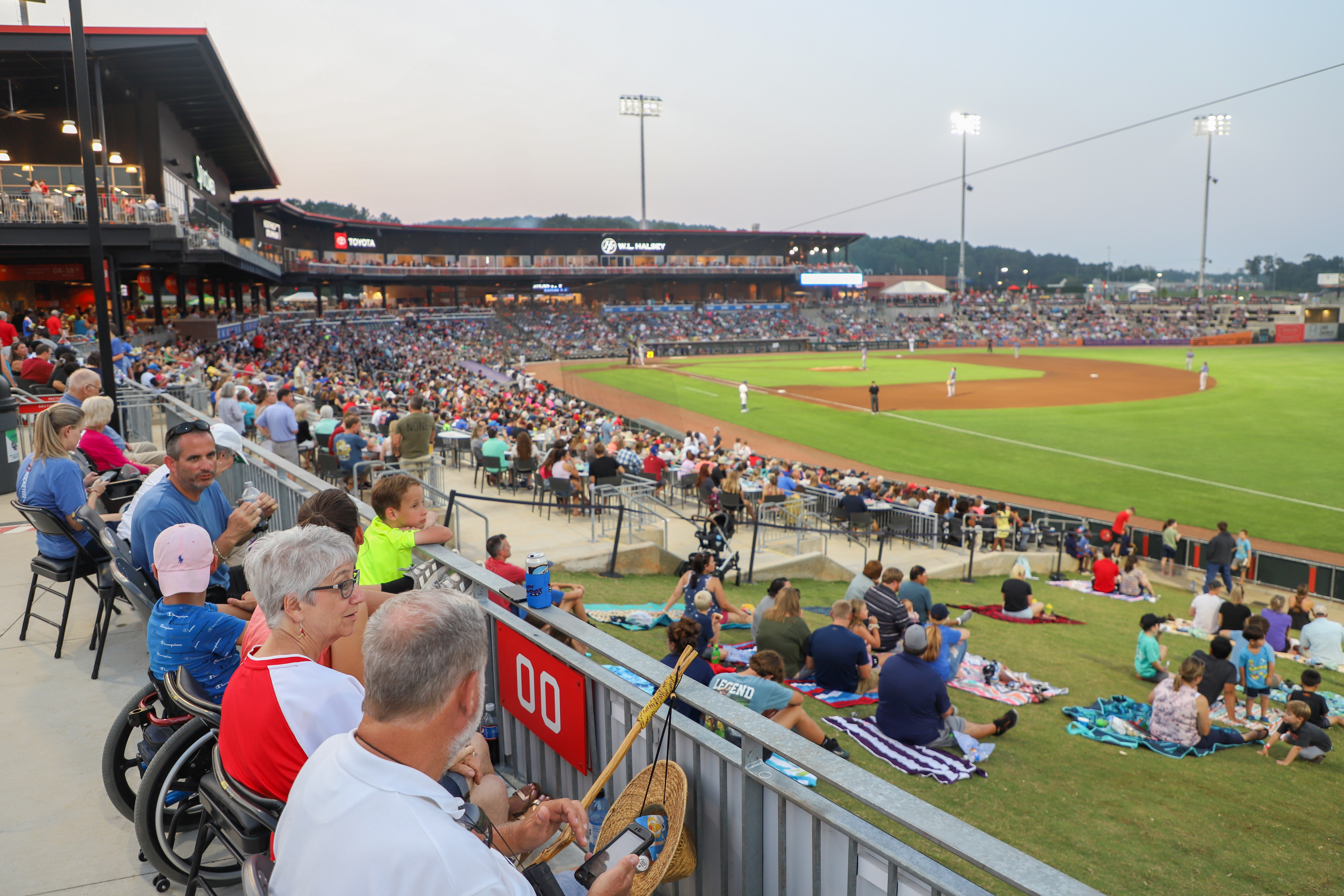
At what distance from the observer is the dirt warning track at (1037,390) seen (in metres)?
43.5

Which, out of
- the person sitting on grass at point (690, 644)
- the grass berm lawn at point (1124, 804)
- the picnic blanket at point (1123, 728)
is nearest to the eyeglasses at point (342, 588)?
the person sitting on grass at point (690, 644)

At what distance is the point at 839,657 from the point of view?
8641mm

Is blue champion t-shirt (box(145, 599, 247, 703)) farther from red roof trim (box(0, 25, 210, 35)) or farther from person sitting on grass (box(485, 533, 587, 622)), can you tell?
red roof trim (box(0, 25, 210, 35))

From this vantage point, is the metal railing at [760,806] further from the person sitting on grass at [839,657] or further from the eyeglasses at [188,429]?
the person sitting on grass at [839,657]

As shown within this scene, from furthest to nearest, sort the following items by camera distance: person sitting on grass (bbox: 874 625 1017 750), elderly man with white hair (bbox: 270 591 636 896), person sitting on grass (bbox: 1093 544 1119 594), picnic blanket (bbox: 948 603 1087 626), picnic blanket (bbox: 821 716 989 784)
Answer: person sitting on grass (bbox: 1093 544 1119 594) → picnic blanket (bbox: 948 603 1087 626) → person sitting on grass (bbox: 874 625 1017 750) → picnic blanket (bbox: 821 716 989 784) → elderly man with white hair (bbox: 270 591 636 896)

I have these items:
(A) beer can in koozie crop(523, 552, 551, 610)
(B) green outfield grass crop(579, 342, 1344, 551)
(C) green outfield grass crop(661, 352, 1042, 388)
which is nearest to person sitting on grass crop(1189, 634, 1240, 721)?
(A) beer can in koozie crop(523, 552, 551, 610)

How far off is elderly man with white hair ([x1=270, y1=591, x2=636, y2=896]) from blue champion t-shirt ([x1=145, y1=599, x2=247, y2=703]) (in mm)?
1928

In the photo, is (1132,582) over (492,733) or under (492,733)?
under

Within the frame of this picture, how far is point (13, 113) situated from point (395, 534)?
3304 centimetres

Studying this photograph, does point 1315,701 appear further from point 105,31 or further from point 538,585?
point 105,31

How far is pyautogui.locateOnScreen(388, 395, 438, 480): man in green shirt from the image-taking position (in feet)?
40.7

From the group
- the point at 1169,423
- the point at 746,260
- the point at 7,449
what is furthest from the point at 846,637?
the point at 746,260

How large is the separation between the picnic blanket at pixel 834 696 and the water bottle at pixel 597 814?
493 cm

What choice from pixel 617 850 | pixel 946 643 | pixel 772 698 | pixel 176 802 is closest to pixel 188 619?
pixel 176 802
